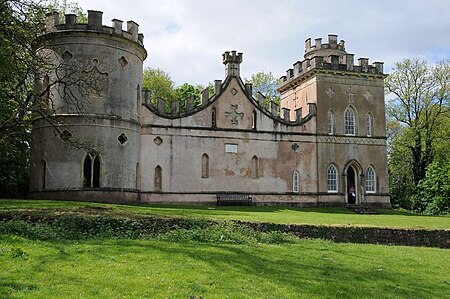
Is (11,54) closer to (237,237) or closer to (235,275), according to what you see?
(237,237)

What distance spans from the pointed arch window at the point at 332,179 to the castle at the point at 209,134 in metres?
0.07

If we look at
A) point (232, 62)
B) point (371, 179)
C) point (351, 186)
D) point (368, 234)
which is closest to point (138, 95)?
point (232, 62)

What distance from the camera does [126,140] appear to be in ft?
96.7

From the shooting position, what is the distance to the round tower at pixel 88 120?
27625 mm

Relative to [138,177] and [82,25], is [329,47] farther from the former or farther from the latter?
[82,25]

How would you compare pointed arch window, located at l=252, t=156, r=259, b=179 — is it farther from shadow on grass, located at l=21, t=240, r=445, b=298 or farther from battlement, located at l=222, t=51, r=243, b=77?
shadow on grass, located at l=21, t=240, r=445, b=298

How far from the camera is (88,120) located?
28047 mm

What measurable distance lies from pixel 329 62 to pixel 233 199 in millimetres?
11819

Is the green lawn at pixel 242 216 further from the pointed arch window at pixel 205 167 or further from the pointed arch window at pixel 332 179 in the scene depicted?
the pointed arch window at pixel 332 179

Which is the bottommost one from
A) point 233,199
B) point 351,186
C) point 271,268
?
point 271,268

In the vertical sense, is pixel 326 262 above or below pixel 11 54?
below

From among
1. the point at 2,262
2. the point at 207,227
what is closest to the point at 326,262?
the point at 207,227

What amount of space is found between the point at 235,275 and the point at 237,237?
474 centimetres

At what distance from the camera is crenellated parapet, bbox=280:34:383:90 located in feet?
119
